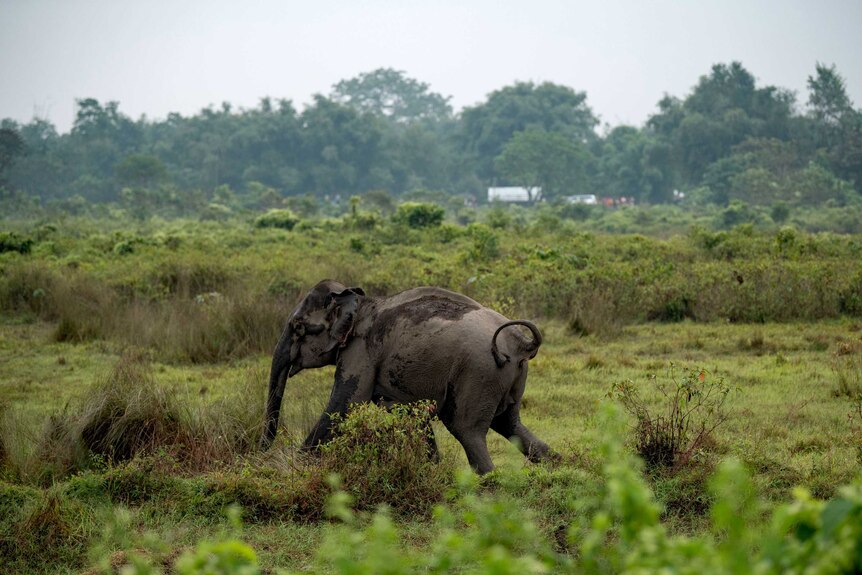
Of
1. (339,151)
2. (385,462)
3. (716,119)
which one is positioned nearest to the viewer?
(385,462)

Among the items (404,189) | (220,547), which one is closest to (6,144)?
(404,189)

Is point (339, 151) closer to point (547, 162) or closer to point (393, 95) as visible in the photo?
point (547, 162)

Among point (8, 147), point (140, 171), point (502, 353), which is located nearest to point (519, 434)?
point (502, 353)

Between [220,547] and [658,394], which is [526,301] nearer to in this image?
[658,394]

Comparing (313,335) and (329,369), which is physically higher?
(313,335)

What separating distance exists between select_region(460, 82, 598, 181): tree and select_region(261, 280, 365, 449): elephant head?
7202 cm

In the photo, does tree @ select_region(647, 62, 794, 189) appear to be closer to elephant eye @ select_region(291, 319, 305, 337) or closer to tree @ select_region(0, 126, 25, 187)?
tree @ select_region(0, 126, 25, 187)

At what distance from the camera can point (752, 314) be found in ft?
48.2

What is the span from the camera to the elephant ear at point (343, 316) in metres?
7.65

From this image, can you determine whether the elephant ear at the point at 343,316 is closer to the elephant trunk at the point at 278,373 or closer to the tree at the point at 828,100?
the elephant trunk at the point at 278,373

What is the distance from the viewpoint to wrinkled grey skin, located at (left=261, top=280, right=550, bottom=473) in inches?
281

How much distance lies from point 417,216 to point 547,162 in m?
43.4

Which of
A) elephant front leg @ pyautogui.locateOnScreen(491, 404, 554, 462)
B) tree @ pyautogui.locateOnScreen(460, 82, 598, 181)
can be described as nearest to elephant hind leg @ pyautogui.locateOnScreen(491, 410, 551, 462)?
elephant front leg @ pyautogui.locateOnScreen(491, 404, 554, 462)

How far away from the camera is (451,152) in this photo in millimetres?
82500
